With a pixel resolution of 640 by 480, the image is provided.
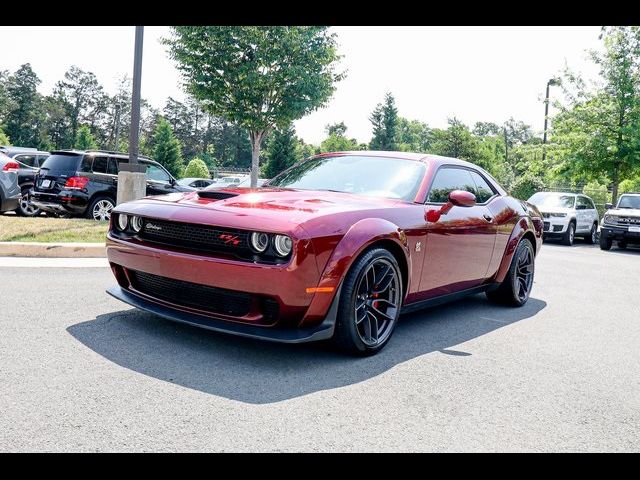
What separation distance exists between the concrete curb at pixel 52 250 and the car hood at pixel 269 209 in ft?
14.2

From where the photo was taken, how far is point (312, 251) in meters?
3.69

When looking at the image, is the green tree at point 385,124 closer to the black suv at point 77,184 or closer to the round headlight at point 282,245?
the black suv at point 77,184

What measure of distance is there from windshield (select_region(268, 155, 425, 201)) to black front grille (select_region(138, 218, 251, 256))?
1.46 m

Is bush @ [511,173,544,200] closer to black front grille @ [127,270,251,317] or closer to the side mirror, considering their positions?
the side mirror

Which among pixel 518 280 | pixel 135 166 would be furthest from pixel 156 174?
pixel 518 280

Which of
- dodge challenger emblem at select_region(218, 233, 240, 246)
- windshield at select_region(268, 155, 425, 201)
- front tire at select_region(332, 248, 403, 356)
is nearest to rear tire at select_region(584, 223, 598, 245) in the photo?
windshield at select_region(268, 155, 425, 201)

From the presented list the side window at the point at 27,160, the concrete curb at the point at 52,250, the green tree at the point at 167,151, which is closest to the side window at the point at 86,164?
the concrete curb at the point at 52,250

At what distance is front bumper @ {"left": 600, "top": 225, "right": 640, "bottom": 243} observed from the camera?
15.7 m

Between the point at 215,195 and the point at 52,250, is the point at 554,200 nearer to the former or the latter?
the point at 52,250

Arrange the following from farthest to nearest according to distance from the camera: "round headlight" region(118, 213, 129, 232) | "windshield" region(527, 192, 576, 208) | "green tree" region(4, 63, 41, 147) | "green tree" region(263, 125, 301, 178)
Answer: "green tree" region(4, 63, 41, 147), "green tree" region(263, 125, 301, 178), "windshield" region(527, 192, 576, 208), "round headlight" region(118, 213, 129, 232)

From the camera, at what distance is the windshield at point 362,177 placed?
196 inches

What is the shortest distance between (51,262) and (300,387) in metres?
5.37

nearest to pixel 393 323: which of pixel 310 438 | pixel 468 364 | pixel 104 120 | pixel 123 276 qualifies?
pixel 468 364
